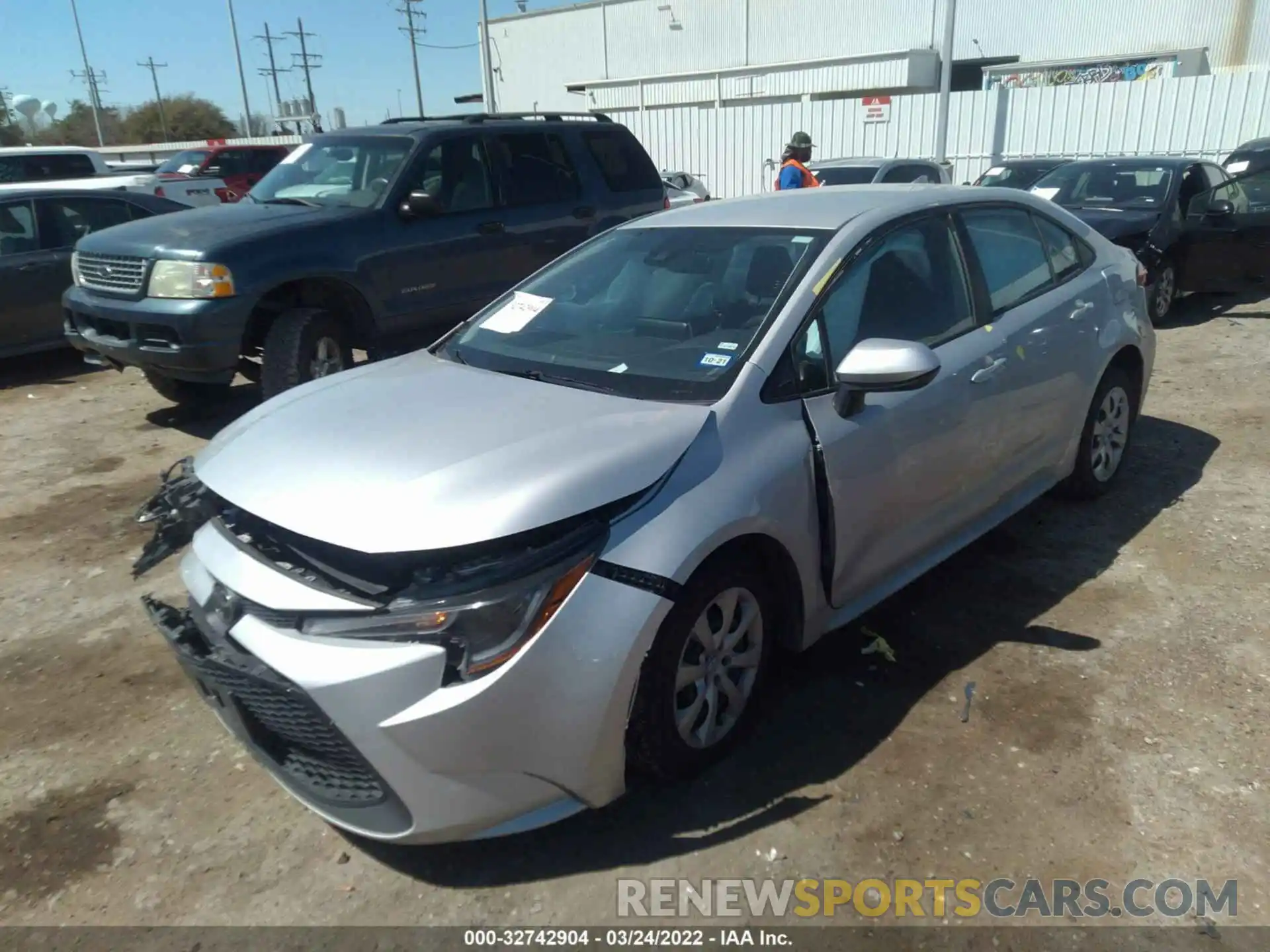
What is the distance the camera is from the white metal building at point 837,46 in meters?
28.2

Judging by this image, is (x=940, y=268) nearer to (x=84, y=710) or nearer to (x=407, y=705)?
(x=407, y=705)

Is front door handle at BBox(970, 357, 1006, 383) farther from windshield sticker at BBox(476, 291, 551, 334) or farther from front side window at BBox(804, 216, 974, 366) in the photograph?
windshield sticker at BBox(476, 291, 551, 334)

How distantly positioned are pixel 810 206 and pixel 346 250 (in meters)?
3.70

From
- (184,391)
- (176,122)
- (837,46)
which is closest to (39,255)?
(184,391)

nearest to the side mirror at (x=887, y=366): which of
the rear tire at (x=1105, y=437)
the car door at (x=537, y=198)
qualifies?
the rear tire at (x=1105, y=437)

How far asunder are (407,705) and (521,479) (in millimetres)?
610

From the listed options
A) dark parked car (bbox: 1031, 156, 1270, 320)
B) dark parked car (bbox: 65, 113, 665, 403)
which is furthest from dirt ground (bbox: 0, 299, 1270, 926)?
dark parked car (bbox: 1031, 156, 1270, 320)

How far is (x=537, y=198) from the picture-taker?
7.41 m

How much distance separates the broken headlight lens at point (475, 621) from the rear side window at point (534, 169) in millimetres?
5520

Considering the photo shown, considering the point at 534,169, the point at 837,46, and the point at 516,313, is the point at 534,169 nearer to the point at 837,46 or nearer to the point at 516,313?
the point at 516,313

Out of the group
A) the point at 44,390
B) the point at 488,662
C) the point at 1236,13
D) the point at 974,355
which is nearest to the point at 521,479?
the point at 488,662

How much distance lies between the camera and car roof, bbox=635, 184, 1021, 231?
11.5 ft

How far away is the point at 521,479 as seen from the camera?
2412 mm

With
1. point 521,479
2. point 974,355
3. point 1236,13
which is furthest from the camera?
point 1236,13
